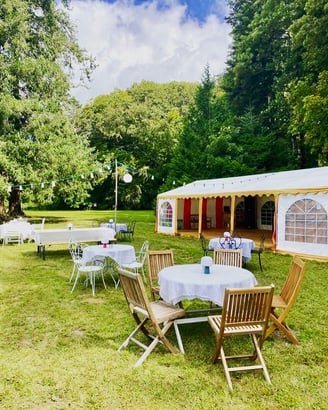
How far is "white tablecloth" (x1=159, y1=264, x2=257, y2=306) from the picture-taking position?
379 cm

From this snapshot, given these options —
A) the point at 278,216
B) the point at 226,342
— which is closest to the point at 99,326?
the point at 226,342

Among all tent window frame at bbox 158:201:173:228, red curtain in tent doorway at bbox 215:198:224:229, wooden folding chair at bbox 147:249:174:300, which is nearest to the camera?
wooden folding chair at bbox 147:249:174:300

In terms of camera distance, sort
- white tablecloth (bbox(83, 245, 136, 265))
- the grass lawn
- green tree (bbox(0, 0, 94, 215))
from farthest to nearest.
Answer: green tree (bbox(0, 0, 94, 215))
white tablecloth (bbox(83, 245, 136, 265))
the grass lawn

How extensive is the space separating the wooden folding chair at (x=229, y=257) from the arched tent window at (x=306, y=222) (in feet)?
16.9

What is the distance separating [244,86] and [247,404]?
1073 inches

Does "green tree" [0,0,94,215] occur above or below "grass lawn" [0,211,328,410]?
above

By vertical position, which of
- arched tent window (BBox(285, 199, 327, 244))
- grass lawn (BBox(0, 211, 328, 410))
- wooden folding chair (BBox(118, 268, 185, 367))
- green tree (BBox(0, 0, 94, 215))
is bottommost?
grass lawn (BBox(0, 211, 328, 410))

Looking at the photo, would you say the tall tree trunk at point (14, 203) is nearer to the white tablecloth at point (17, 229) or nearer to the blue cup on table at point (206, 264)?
the white tablecloth at point (17, 229)

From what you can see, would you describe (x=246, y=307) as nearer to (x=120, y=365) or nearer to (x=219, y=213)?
(x=120, y=365)

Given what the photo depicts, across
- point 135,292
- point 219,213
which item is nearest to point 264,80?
point 219,213

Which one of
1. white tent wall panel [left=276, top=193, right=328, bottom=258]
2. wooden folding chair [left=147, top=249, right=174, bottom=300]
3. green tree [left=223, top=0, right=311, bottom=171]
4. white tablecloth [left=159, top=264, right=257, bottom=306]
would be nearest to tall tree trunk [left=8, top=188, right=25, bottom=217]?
green tree [left=223, top=0, right=311, bottom=171]

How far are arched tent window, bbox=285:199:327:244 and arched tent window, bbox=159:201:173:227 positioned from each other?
6.47 metres

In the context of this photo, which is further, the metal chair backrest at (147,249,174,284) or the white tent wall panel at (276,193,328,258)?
the white tent wall panel at (276,193,328,258)

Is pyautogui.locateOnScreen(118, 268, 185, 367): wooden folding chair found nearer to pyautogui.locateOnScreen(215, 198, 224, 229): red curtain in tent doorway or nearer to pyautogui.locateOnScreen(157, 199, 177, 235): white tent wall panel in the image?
pyautogui.locateOnScreen(157, 199, 177, 235): white tent wall panel
